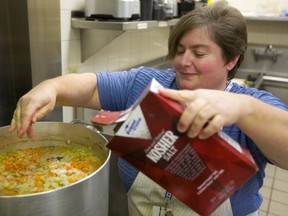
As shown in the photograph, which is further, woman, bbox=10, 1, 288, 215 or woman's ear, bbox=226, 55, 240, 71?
woman's ear, bbox=226, 55, 240, 71

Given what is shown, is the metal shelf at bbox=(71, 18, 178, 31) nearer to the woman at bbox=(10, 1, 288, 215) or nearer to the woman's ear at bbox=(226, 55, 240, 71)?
the woman at bbox=(10, 1, 288, 215)

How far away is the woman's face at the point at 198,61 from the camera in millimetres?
890

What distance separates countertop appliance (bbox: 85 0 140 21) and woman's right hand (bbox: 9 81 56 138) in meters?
0.72

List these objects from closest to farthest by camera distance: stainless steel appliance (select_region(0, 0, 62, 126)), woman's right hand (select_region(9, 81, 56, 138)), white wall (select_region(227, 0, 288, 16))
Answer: woman's right hand (select_region(9, 81, 56, 138))
stainless steel appliance (select_region(0, 0, 62, 126))
white wall (select_region(227, 0, 288, 16))

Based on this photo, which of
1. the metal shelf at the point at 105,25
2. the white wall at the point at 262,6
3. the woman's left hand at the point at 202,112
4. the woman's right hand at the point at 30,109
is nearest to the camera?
the woman's left hand at the point at 202,112

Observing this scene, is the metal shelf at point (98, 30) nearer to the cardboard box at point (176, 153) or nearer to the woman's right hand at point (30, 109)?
the woman's right hand at point (30, 109)

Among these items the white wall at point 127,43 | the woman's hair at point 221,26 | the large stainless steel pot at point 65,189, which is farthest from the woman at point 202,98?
the white wall at point 127,43

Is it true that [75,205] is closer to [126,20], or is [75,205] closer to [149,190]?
[149,190]

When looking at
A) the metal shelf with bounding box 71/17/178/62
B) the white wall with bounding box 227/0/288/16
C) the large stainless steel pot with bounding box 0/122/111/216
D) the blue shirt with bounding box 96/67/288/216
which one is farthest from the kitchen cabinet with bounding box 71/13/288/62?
the white wall with bounding box 227/0/288/16

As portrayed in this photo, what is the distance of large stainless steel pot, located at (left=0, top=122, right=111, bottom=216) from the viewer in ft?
1.90

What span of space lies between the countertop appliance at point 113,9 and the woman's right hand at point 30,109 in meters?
0.72

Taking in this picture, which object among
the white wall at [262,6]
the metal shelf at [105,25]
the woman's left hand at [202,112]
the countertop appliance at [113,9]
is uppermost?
the white wall at [262,6]

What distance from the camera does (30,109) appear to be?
74cm

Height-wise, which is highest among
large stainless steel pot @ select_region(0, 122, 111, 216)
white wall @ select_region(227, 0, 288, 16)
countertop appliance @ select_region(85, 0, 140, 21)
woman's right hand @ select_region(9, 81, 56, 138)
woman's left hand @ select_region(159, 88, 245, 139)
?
white wall @ select_region(227, 0, 288, 16)
